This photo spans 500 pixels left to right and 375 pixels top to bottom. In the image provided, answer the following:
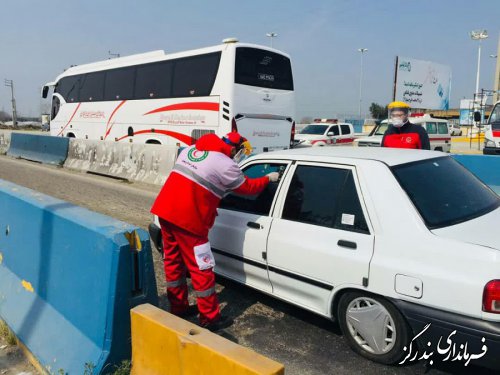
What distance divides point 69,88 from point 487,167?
1739cm

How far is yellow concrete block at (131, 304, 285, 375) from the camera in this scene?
1973 millimetres

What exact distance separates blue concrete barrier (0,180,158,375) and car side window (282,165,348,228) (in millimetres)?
1349

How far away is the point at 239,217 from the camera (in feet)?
13.6

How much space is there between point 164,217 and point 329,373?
174 centimetres

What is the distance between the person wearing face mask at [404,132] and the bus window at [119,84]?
1177 centimetres

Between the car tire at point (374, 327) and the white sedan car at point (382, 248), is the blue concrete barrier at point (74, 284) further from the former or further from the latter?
the car tire at point (374, 327)

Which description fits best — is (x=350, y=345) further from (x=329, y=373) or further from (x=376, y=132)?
(x=376, y=132)

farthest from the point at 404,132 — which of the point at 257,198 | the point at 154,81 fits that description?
the point at 154,81

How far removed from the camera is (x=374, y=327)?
311 cm

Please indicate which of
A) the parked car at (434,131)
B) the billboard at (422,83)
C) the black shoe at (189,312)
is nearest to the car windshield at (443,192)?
the black shoe at (189,312)

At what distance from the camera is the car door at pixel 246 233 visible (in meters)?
3.89

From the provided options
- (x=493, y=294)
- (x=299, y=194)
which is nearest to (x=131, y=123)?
(x=299, y=194)

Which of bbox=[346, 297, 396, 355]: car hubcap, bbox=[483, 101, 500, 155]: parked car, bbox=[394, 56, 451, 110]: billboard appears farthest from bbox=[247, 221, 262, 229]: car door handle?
bbox=[394, 56, 451, 110]: billboard

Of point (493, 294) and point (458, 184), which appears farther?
point (458, 184)
